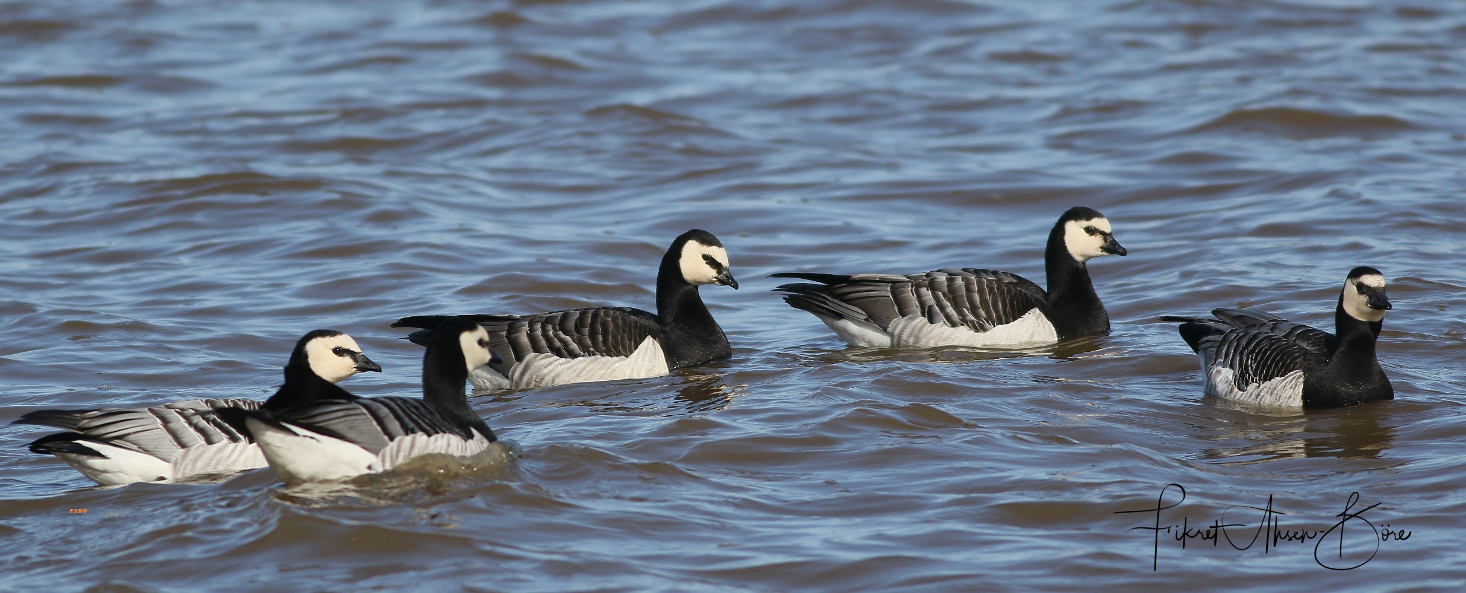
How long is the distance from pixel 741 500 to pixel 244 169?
1155cm

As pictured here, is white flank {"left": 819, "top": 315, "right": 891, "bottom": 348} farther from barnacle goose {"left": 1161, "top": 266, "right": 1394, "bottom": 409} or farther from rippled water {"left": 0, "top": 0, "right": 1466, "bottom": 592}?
barnacle goose {"left": 1161, "top": 266, "right": 1394, "bottom": 409}

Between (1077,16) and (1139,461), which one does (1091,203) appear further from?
(1077,16)

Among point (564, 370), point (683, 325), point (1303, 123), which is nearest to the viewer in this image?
point (564, 370)

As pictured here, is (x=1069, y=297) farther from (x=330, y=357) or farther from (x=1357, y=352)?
(x=330, y=357)

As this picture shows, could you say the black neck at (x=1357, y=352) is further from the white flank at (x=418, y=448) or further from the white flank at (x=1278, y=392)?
the white flank at (x=418, y=448)

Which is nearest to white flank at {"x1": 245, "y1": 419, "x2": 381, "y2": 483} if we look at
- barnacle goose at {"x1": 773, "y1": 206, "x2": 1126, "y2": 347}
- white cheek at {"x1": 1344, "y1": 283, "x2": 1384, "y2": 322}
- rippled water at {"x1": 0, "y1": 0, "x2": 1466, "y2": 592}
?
rippled water at {"x1": 0, "y1": 0, "x2": 1466, "y2": 592}

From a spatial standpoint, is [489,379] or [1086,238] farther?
[1086,238]

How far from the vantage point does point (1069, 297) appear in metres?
12.0

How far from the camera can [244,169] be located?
17.5 m

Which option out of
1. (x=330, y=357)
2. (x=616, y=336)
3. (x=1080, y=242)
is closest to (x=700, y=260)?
(x=616, y=336)

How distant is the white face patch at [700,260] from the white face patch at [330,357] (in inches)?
142
